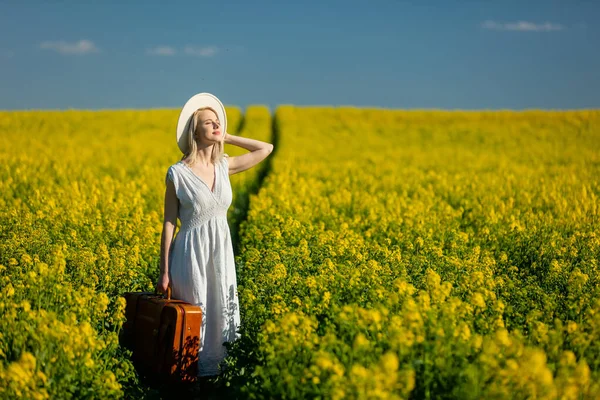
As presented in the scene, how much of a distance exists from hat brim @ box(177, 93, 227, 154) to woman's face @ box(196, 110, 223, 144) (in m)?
0.10

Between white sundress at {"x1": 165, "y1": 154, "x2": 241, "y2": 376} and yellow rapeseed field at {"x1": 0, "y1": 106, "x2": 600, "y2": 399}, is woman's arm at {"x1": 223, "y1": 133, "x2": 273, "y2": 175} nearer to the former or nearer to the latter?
white sundress at {"x1": 165, "y1": 154, "x2": 241, "y2": 376}

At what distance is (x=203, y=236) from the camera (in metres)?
6.20

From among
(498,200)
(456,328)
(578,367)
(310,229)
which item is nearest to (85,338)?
(456,328)

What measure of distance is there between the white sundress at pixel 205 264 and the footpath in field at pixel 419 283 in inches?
10.0

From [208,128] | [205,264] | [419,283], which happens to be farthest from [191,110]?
[419,283]

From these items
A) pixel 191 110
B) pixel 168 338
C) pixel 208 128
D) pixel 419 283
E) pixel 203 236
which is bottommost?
pixel 168 338

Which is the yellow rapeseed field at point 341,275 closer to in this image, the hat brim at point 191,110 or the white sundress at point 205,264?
the white sundress at point 205,264

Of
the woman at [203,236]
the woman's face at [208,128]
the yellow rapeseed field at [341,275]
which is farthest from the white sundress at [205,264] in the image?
the woman's face at [208,128]

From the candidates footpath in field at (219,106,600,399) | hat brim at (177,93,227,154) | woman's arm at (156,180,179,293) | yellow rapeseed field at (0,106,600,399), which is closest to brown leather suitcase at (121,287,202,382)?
woman's arm at (156,180,179,293)

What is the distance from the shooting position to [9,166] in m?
16.2

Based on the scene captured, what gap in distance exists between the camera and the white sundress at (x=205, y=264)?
610 cm

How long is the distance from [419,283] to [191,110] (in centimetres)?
262

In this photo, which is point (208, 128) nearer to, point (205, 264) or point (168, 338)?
point (205, 264)

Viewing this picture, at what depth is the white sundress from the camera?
20.0ft
